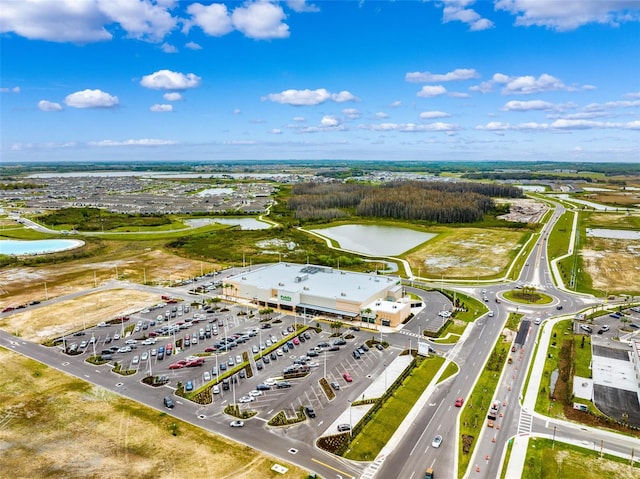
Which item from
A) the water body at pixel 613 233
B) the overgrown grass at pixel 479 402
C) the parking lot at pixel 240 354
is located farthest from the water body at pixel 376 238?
the overgrown grass at pixel 479 402

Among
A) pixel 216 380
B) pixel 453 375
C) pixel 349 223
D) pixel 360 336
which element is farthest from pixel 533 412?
pixel 349 223

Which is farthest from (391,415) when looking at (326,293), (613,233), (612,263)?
(613,233)

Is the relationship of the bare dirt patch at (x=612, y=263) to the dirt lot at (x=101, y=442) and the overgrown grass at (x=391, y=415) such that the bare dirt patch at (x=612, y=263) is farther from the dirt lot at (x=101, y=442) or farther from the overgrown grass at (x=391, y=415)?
the dirt lot at (x=101, y=442)

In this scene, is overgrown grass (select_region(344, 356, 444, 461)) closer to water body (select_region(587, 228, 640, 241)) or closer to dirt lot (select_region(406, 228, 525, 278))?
dirt lot (select_region(406, 228, 525, 278))

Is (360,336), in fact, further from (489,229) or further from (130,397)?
(489,229)

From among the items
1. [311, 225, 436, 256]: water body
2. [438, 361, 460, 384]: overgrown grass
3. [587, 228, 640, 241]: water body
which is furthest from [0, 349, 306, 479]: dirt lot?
[587, 228, 640, 241]: water body
